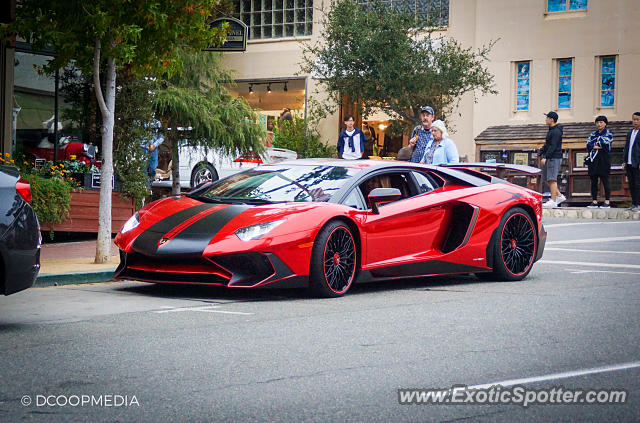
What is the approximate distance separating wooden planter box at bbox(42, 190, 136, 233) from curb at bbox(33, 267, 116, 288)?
3845mm

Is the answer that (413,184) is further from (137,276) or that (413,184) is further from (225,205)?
(137,276)

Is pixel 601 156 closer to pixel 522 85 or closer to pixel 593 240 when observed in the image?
pixel 593 240

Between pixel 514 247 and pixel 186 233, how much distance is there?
363 centimetres

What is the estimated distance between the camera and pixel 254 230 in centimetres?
798

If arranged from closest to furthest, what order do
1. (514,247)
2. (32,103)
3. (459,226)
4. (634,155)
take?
1. (459,226)
2. (514,247)
3. (32,103)
4. (634,155)

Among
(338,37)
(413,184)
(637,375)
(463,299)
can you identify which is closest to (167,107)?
(413,184)

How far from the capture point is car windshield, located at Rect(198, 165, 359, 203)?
872 cm

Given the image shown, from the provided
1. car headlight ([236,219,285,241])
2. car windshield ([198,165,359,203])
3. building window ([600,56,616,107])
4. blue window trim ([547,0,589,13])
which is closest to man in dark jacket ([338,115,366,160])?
car windshield ([198,165,359,203])

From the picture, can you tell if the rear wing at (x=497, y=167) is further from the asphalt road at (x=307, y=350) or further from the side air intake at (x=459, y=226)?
the asphalt road at (x=307, y=350)

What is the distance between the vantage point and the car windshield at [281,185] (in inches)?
343

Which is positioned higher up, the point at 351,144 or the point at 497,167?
the point at 351,144

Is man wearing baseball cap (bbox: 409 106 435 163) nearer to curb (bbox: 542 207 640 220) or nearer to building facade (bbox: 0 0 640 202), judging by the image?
curb (bbox: 542 207 640 220)

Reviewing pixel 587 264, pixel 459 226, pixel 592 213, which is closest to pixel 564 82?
pixel 592 213

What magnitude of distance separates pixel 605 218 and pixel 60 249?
12.8 m
